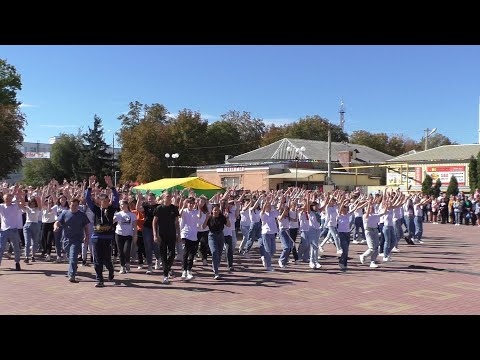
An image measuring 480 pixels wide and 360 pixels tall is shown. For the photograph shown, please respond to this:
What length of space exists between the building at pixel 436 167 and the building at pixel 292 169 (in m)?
4.58

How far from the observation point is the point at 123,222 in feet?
37.0

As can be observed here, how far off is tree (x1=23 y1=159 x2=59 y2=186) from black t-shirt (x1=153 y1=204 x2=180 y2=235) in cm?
6245

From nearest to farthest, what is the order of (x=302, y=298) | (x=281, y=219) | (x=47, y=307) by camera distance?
(x=47, y=307)
(x=302, y=298)
(x=281, y=219)

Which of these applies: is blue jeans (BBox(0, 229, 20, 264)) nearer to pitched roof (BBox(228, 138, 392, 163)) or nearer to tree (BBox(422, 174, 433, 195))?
tree (BBox(422, 174, 433, 195))

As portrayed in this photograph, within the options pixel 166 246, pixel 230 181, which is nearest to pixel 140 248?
pixel 166 246

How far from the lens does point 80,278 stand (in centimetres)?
1087

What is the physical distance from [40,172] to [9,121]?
29.2 metres

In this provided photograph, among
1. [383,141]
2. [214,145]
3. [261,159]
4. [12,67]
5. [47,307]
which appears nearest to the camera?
[47,307]

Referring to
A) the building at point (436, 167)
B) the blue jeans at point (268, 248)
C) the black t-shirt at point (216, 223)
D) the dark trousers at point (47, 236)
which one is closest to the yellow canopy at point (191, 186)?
the dark trousers at point (47, 236)
